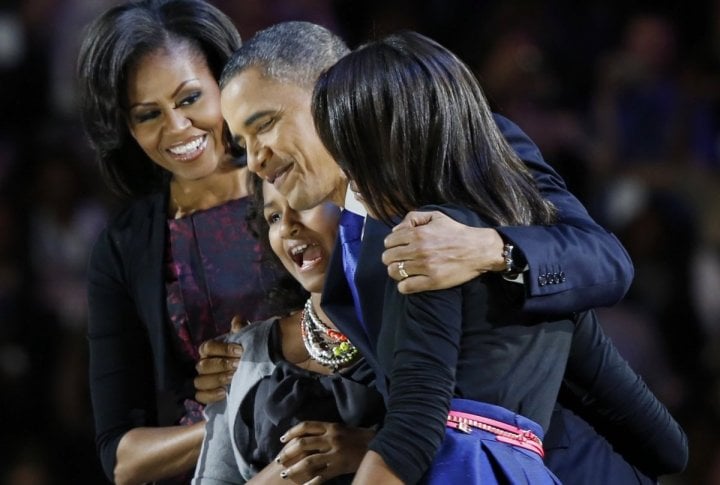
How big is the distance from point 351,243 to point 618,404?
1.48 feet

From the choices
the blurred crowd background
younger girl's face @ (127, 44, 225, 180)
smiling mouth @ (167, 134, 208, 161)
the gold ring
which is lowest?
the blurred crowd background

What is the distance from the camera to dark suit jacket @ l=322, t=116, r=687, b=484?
189 cm

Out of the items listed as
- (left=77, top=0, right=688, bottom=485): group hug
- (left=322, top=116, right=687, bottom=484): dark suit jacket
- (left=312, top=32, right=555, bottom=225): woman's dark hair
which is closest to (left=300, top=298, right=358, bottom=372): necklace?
(left=77, top=0, right=688, bottom=485): group hug

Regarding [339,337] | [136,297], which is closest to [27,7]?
[136,297]

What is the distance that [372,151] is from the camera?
1.88 m

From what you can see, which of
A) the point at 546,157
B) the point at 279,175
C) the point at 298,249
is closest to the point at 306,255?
the point at 298,249

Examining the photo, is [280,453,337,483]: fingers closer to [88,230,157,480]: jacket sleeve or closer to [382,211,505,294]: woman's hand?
[382,211,505,294]: woman's hand

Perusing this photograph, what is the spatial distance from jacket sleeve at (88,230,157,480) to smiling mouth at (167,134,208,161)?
0.22 metres

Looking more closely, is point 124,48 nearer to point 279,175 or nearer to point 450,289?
point 279,175

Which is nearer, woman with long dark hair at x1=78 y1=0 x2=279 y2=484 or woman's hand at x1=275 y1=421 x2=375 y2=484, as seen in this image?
woman's hand at x1=275 y1=421 x2=375 y2=484

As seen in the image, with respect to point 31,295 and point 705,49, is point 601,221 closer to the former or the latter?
point 705,49

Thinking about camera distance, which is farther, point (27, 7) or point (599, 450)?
point (27, 7)

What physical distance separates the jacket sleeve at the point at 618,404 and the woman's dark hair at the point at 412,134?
0.22 meters

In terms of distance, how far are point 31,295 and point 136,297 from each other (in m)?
1.84
